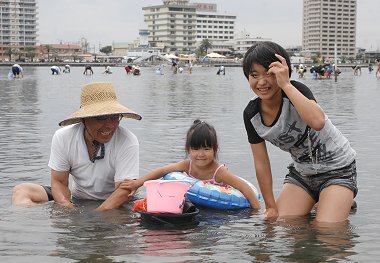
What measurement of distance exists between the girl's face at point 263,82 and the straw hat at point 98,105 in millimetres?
1239

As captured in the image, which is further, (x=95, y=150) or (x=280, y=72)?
(x=95, y=150)

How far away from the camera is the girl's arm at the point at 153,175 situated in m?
6.28

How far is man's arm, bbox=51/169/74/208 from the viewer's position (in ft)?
21.2

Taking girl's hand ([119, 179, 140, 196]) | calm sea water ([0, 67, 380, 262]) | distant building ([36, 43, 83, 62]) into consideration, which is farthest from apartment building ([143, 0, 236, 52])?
girl's hand ([119, 179, 140, 196])

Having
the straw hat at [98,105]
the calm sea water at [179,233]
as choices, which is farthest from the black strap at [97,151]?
the calm sea water at [179,233]

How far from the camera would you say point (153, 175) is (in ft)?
21.9

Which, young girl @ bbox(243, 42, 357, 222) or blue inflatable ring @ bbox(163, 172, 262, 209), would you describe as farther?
blue inflatable ring @ bbox(163, 172, 262, 209)

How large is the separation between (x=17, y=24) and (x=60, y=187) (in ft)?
616

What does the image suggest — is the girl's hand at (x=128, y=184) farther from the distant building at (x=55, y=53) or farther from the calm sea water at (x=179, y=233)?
the distant building at (x=55, y=53)

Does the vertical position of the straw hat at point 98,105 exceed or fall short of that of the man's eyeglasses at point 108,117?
it exceeds it

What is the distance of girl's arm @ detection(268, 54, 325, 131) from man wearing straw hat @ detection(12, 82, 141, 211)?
1.53 metres

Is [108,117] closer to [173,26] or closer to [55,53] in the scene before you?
[55,53]

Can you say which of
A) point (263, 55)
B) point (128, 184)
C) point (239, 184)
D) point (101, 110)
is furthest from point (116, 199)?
point (263, 55)

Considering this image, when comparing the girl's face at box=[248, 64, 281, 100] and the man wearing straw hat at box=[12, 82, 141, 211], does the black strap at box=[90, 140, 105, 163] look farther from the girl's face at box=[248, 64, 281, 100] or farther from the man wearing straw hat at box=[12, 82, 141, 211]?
the girl's face at box=[248, 64, 281, 100]
